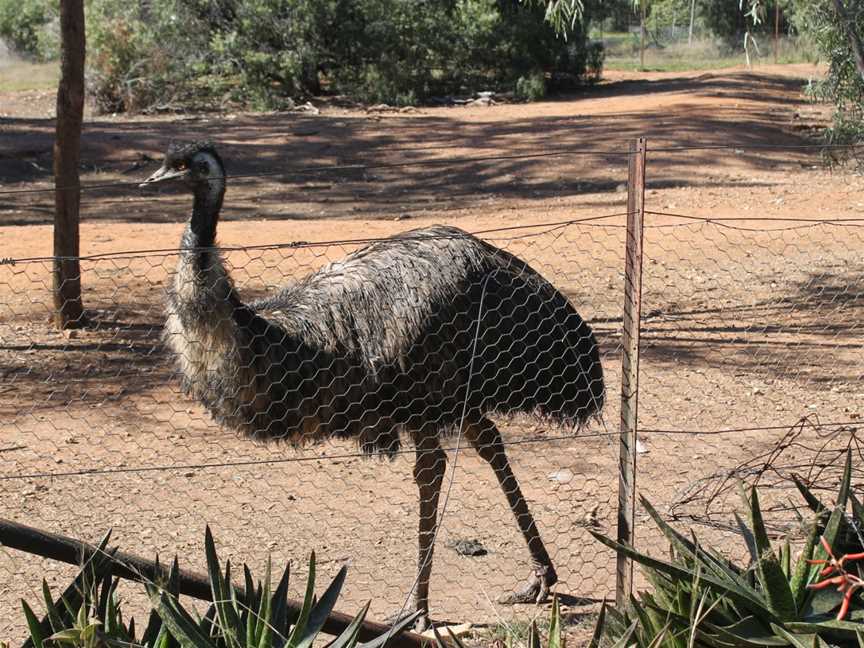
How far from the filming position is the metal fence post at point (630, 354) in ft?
12.2

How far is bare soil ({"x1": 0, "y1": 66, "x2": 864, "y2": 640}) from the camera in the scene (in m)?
5.19

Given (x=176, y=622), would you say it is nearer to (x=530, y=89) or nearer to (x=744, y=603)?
(x=744, y=603)

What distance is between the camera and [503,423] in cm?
661

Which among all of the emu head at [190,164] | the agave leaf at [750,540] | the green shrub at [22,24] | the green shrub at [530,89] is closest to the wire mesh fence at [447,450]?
the agave leaf at [750,540]

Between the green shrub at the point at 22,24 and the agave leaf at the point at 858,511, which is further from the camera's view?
the green shrub at the point at 22,24

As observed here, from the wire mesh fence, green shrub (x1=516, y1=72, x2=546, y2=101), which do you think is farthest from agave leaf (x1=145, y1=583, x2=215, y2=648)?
green shrub (x1=516, y1=72, x2=546, y2=101)

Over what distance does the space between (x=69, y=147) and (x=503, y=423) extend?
341 cm

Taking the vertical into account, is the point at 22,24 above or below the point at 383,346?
above

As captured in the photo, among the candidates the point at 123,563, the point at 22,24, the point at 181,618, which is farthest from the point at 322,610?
the point at 22,24

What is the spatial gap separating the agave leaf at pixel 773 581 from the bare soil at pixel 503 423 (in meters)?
0.48

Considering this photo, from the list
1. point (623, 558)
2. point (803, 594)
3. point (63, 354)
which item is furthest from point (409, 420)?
point (63, 354)

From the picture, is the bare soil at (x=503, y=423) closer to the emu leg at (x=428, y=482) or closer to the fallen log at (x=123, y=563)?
the emu leg at (x=428, y=482)

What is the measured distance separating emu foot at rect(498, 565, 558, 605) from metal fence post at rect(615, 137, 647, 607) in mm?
893

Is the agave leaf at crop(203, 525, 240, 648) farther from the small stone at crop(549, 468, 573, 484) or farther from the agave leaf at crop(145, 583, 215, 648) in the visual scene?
the small stone at crop(549, 468, 573, 484)
